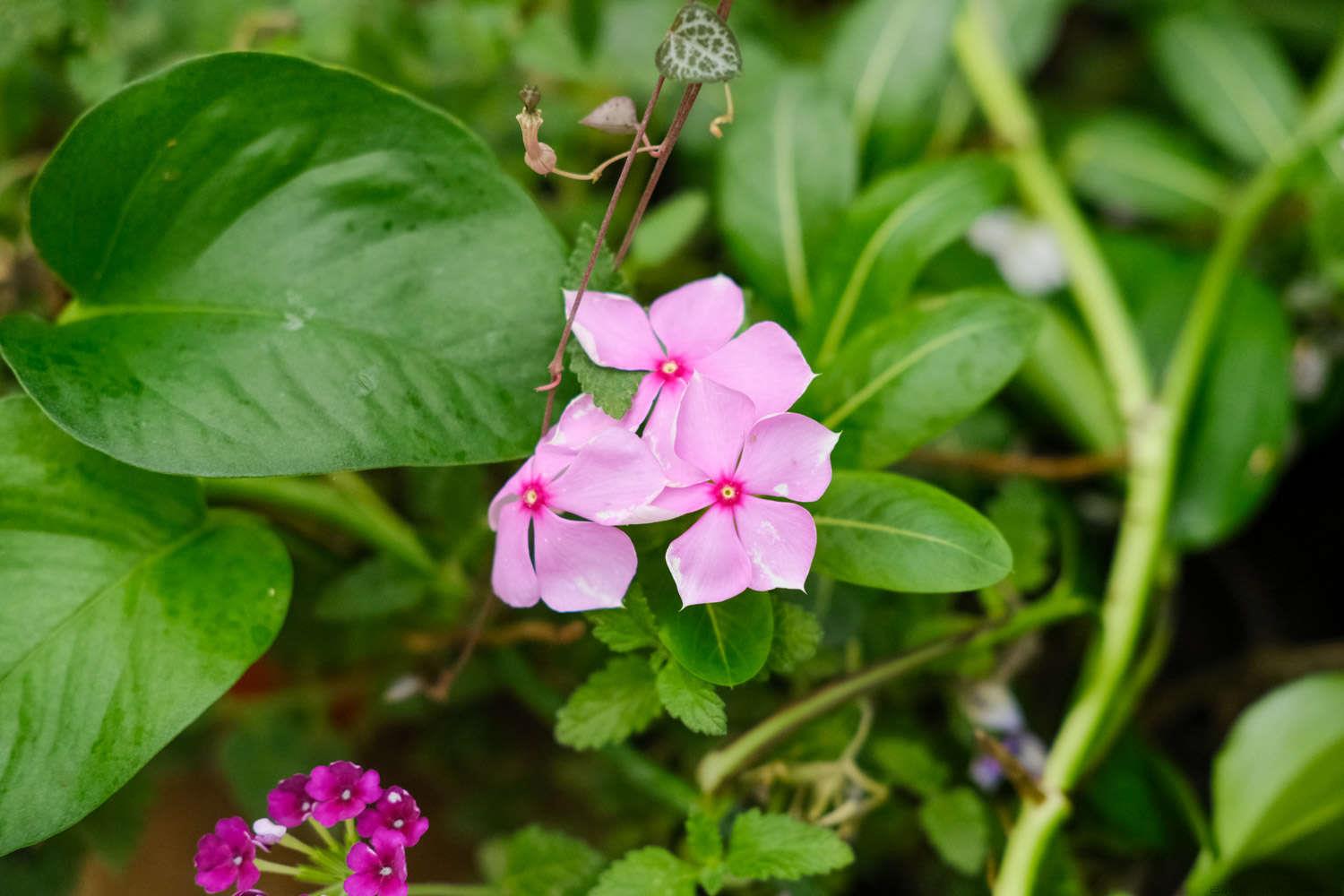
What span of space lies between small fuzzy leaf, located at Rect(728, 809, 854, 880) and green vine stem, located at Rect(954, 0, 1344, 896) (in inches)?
7.2

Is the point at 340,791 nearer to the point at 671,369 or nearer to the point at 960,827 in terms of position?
the point at 671,369

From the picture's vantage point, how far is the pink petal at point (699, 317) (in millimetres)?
555

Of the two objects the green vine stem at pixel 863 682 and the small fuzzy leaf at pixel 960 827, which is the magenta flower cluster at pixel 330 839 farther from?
the small fuzzy leaf at pixel 960 827

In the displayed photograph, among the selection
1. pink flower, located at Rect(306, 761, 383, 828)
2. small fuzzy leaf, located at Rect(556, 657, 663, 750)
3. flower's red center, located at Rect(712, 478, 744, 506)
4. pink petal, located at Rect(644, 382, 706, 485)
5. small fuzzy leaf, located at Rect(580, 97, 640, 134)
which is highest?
small fuzzy leaf, located at Rect(580, 97, 640, 134)

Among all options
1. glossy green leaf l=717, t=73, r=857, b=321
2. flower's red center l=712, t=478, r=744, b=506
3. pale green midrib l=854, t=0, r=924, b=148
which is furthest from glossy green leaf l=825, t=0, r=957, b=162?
flower's red center l=712, t=478, r=744, b=506

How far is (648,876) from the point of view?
0.62m

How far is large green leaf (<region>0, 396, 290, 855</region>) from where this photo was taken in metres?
0.57

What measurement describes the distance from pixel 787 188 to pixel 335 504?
47 centimetres

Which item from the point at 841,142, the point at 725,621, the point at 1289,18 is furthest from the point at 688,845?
the point at 1289,18

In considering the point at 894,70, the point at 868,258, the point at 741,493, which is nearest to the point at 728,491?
the point at 741,493

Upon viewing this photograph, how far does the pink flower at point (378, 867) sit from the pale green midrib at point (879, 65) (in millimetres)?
777

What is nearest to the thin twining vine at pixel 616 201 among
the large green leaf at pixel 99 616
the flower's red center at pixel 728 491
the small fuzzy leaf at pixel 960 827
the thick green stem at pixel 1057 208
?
A: the flower's red center at pixel 728 491

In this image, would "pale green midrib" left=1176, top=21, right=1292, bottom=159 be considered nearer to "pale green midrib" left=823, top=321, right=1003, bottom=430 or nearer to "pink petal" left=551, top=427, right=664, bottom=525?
"pale green midrib" left=823, top=321, right=1003, bottom=430

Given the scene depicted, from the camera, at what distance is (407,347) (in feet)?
2.00
